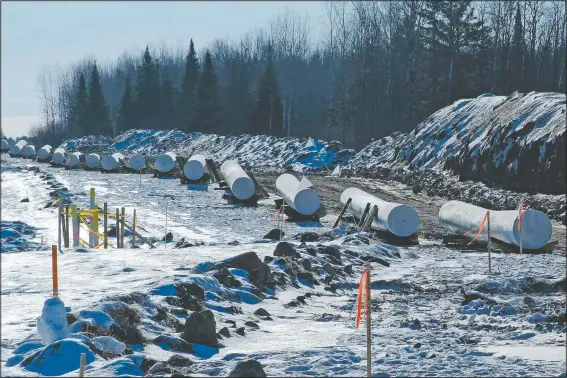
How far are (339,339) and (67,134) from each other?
10327 cm

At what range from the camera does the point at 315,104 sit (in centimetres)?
9050

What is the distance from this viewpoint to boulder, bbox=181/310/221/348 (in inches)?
382

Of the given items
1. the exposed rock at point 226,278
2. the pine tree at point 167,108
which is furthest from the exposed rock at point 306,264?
the pine tree at point 167,108

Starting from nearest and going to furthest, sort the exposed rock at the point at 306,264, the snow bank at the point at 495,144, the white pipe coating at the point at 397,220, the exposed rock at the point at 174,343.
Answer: the exposed rock at the point at 174,343 → the exposed rock at the point at 306,264 → the white pipe coating at the point at 397,220 → the snow bank at the point at 495,144

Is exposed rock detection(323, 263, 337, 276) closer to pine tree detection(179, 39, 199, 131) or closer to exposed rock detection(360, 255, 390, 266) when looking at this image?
exposed rock detection(360, 255, 390, 266)

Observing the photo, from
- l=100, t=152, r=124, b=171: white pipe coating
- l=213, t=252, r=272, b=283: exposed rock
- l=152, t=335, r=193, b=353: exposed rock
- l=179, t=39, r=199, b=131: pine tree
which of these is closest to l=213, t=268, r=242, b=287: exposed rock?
l=213, t=252, r=272, b=283: exposed rock

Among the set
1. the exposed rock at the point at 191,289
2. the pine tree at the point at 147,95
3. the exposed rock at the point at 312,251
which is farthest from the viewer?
the pine tree at the point at 147,95

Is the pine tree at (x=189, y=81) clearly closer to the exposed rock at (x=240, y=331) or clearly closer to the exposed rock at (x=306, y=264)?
the exposed rock at (x=306, y=264)

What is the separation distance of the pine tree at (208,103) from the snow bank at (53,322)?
66.8 metres

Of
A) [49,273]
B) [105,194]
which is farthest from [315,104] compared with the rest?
[49,273]

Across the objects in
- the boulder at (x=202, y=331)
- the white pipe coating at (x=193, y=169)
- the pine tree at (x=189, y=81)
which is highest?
the pine tree at (x=189, y=81)

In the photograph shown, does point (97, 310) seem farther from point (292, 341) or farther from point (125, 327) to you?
point (292, 341)

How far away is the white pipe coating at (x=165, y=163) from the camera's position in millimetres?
46906

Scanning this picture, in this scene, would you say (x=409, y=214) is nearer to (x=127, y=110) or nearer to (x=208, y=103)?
(x=208, y=103)
